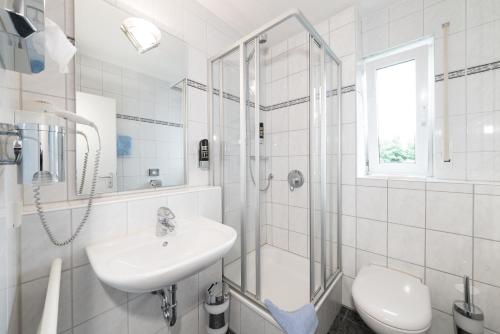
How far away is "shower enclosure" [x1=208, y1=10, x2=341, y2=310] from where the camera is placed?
1295mm

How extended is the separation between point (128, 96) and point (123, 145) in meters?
0.29

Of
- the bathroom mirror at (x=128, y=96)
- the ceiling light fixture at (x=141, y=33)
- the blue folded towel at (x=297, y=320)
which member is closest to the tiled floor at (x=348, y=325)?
the blue folded towel at (x=297, y=320)

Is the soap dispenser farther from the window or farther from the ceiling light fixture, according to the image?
the ceiling light fixture

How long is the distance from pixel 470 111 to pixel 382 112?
20.7 inches

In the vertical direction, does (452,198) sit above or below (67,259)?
above

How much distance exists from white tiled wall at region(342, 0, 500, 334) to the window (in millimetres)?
85

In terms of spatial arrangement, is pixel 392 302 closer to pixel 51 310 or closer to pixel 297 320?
pixel 297 320

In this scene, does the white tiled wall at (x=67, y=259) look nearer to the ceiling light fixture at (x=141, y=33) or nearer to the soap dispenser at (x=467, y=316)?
the ceiling light fixture at (x=141, y=33)

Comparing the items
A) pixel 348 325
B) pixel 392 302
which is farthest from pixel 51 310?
pixel 348 325

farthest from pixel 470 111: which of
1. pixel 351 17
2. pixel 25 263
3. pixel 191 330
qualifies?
pixel 25 263

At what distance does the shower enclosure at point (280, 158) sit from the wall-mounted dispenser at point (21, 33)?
99cm

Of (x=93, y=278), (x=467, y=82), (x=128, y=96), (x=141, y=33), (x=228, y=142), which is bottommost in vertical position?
(x=93, y=278)

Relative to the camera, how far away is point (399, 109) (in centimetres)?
165

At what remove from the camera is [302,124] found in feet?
5.69
